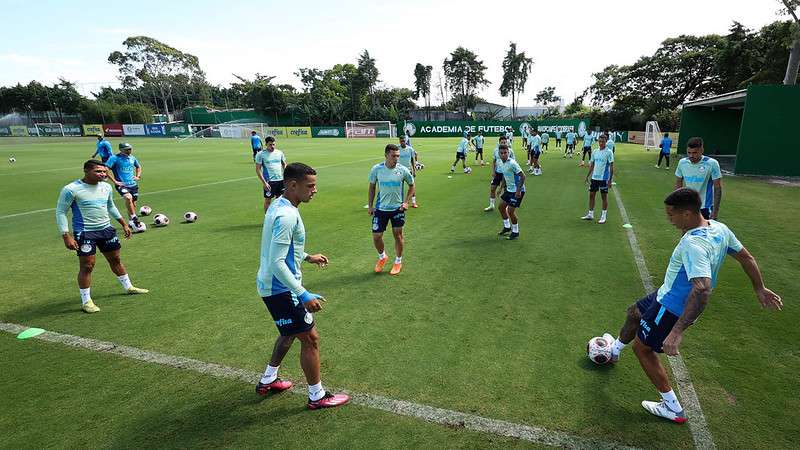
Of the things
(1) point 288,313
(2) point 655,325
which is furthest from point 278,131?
(2) point 655,325

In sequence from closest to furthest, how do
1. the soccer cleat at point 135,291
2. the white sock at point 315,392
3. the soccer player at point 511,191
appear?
the white sock at point 315,392 → the soccer cleat at point 135,291 → the soccer player at point 511,191

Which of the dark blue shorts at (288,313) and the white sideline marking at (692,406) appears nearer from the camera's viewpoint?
the white sideline marking at (692,406)

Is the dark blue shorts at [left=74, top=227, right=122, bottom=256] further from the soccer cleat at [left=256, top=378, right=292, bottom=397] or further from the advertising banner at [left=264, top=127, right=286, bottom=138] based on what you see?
the advertising banner at [left=264, top=127, right=286, bottom=138]

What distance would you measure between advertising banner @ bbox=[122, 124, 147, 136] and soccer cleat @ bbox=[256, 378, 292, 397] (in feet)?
268

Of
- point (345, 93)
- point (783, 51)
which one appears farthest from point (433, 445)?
point (345, 93)

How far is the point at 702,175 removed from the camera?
7516 mm

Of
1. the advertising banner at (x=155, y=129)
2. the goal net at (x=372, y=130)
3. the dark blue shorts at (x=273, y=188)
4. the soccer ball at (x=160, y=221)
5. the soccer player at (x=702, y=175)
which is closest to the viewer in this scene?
the soccer player at (x=702, y=175)

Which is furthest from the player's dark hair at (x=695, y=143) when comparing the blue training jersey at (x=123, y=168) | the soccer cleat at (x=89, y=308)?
the blue training jersey at (x=123, y=168)

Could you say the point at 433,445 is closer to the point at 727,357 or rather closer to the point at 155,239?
the point at 727,357

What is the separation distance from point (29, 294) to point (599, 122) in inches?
2487

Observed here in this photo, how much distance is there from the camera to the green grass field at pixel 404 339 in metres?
3.73

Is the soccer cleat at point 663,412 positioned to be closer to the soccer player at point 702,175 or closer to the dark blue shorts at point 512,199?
the soccer player at point 702,175

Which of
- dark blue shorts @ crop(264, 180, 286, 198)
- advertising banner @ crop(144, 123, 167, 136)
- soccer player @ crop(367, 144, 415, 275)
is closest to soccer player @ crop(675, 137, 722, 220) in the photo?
soccer player @ crop(367, 144, 415, 275)

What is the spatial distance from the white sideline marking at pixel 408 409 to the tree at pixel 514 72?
91.7m
